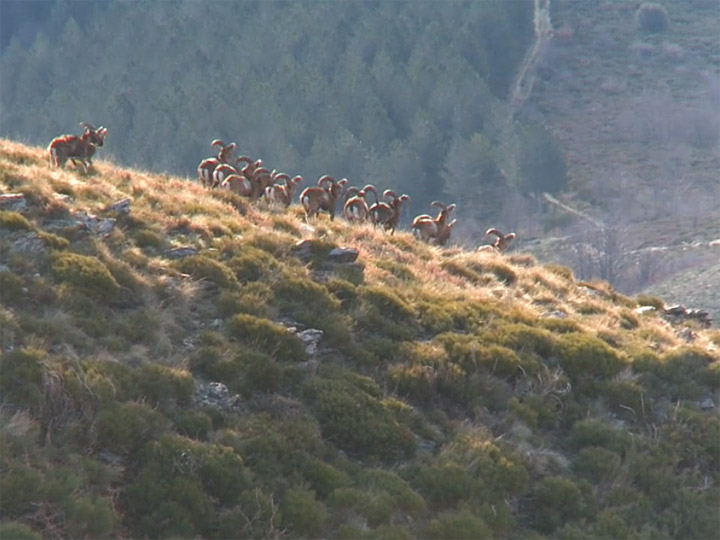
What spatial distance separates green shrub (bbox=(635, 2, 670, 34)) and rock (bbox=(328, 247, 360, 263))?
90169 mm

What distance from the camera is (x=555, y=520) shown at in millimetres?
12766

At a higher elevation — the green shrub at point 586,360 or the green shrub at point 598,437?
the green shrub at point 586,360

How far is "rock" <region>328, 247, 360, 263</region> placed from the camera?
686 inches

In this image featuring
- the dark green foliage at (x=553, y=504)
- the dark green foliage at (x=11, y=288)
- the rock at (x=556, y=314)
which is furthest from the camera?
the rock at (x=556, y=314)

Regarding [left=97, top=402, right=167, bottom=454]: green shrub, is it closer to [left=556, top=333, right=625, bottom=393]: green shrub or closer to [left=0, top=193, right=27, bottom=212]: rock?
[left=0, top=193, right=27, bottom=212]: rock

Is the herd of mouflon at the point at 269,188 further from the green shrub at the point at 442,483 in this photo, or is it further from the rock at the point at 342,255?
the green shrub at the point at 442,483

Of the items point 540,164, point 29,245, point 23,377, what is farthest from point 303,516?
point 540,164

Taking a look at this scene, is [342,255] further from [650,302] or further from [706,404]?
[650,302]

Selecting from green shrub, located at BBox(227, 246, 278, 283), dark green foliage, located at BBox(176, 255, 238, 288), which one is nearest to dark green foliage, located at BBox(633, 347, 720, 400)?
green shrub, located at BBox(227, 246, 278, 283)

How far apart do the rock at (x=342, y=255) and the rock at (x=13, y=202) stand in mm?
4256

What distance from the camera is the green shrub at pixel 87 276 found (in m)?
13.6

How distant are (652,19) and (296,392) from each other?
94990 millimetres

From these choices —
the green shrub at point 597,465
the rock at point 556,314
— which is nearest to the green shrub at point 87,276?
the green shrub at point 597,465

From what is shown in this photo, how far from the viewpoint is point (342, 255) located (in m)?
17.5
